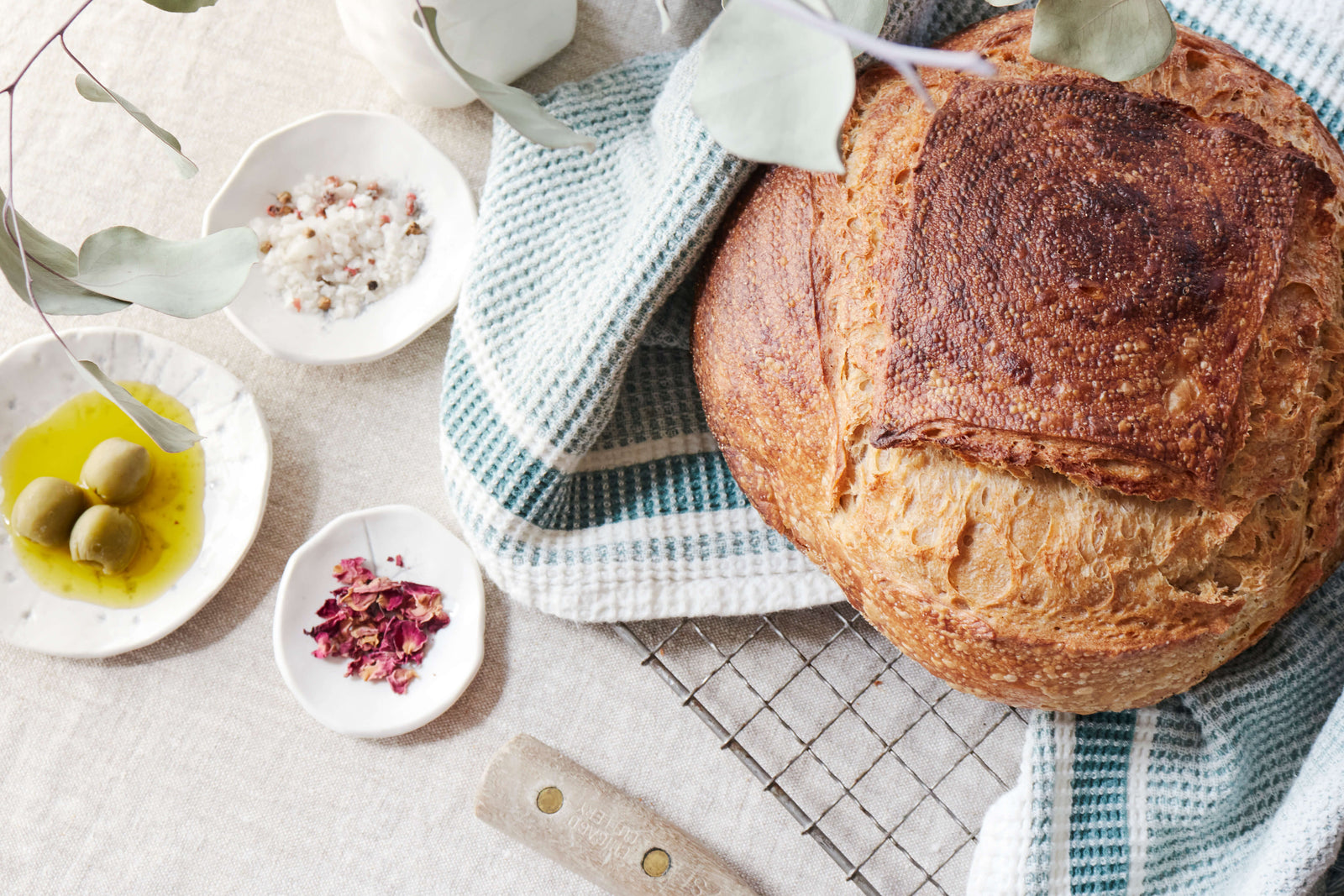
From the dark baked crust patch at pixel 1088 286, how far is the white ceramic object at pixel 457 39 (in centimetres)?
56

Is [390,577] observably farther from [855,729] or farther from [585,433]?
[855,729]

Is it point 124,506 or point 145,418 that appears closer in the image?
point 145,418

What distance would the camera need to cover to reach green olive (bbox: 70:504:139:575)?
1207mm

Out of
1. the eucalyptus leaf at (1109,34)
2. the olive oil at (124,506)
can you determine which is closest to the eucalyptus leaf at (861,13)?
the eucalyptus leaf at (1109,34)

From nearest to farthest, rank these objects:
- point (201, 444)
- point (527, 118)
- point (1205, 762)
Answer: point (527, 118), point (1205, 762), point (201, 444)

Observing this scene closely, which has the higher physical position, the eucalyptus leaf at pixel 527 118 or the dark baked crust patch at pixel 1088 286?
the eucalyptus leaf at pixel 527 118

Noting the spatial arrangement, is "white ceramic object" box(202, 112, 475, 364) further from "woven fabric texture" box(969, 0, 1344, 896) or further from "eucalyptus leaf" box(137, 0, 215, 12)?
"woven fabric texture" box(969, 0, 1344, 896)

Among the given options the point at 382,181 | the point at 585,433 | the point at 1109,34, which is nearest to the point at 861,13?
the point at 1109,34

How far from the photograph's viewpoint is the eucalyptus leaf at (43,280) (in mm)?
602

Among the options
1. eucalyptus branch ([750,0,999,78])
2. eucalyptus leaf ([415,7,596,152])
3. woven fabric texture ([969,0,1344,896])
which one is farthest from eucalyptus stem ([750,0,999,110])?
woven fabric texture ([969,0,1344,896])

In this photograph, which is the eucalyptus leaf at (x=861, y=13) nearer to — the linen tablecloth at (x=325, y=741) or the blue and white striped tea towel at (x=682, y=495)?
the blue and white striped tea towel at (x=682, y=495)

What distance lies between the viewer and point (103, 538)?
3.96ft

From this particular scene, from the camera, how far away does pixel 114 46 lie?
54.0 inches

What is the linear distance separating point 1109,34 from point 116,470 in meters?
1.18
